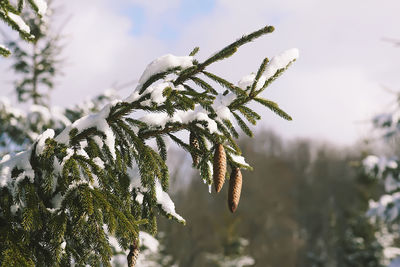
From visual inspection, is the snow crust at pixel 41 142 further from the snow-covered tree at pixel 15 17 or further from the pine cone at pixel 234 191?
the pine cone at pixel 234 191

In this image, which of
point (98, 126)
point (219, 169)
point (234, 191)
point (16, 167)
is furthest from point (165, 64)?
point (16, 167)

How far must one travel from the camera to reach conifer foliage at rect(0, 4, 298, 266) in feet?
4.92

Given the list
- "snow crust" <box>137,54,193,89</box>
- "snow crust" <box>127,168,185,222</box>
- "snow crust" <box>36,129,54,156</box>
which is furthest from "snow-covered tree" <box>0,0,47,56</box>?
"snow crust" <box>127,168,185,222</box>

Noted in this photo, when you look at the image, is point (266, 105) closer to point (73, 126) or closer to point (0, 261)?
point (73, 126)

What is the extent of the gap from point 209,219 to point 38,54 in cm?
2541

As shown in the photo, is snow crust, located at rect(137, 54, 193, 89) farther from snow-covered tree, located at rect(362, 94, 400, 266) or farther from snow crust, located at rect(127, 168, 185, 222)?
snow-covered tree, located at rect(362, 94, 400, 266)

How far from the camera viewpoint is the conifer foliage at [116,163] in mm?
1500

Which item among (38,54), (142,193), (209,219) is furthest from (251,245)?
(142,193)

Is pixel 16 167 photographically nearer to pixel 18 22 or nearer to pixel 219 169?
pixel 18 22

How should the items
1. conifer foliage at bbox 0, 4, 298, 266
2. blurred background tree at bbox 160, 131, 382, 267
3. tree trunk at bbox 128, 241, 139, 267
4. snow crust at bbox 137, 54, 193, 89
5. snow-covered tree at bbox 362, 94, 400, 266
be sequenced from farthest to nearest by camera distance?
1. blurred background tree at bbox 160, 131, 382, 267
2. snow-covered tree at bbox 362, 94, 400, 266
3. tree trunk at bbox 128, 241, 139, 267
4. snow crust at bbox 137, 54, 193, 89
5. conifer foliage at bbox 0, 4, 298, 266

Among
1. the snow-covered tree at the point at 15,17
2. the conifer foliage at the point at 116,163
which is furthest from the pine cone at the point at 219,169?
the snow-covered tree at the point at 15,17

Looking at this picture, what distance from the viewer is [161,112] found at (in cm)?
171

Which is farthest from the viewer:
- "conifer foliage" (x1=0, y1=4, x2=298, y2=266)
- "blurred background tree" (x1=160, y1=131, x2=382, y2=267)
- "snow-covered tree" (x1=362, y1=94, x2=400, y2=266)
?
"blurred background tree" (x1=160, y1=131, x2=382, y2=267)

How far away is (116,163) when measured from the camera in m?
1.73
